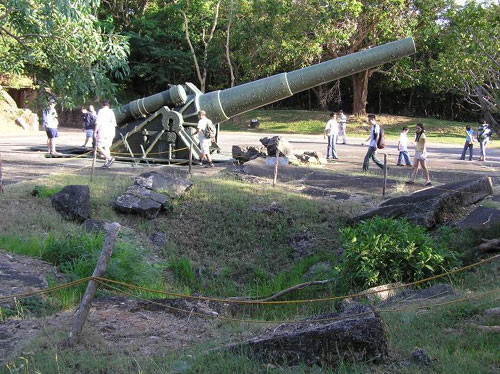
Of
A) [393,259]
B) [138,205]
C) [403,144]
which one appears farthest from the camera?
[403,144]

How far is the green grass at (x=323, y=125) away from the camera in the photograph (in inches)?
1201

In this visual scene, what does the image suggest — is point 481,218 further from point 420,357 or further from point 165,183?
point 165,183

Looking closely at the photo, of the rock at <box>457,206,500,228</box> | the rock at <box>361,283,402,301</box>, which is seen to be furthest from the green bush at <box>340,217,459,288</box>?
the rock at <box>457,206,500,228</box>

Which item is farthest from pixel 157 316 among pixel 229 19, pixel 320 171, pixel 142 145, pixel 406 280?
pixel 229 19

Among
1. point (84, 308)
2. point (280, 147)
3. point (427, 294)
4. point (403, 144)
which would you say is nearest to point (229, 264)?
point (427, 294)

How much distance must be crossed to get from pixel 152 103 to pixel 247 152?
3031 mm

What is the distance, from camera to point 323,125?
32.9m

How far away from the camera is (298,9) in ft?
100

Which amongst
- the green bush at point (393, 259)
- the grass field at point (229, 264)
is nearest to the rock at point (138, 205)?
the grass field at point (229, 264)

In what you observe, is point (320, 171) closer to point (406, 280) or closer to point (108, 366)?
point (406, 280)

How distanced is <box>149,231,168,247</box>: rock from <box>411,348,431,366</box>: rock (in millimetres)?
6645

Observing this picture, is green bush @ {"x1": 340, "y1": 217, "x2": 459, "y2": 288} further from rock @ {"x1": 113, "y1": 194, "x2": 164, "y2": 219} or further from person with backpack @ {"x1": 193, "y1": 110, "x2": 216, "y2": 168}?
person with backpack @ {"x1": 193, "y1": 110, "x2": 216, "y2": 168}

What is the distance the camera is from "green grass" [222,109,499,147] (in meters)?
30.5

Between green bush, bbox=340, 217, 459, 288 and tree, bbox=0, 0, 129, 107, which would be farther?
tree, bbox=0, 0, 129, 107
